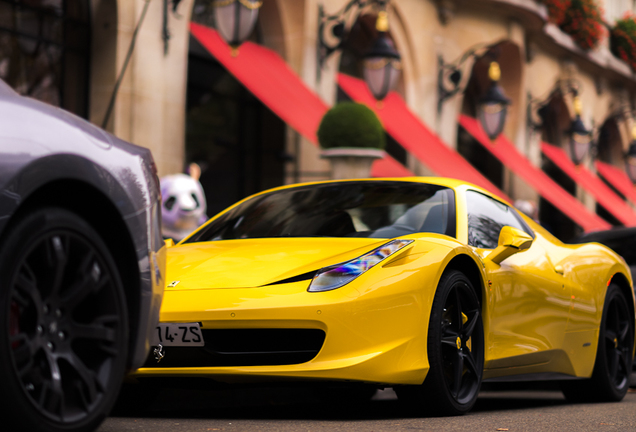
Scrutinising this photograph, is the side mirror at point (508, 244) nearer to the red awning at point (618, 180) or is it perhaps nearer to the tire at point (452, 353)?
the tire at point (452, 353)

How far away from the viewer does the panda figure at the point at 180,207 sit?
28.8 feet

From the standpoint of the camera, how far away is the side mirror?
5355 mm

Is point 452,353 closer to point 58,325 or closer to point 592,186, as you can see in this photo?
point 58,325

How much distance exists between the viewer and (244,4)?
10484mm

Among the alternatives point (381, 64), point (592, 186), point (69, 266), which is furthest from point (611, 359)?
point (592, 186)

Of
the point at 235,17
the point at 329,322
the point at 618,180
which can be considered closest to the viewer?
the point at 329,322

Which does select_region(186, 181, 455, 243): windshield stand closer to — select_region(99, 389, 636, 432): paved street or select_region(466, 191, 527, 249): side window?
select_region(466, 191, 527, 249): side window

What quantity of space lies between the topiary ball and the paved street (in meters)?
5.55

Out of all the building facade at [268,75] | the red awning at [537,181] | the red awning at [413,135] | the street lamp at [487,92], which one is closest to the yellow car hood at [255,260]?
the building facade at [268,75]

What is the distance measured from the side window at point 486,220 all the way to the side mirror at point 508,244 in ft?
0.36

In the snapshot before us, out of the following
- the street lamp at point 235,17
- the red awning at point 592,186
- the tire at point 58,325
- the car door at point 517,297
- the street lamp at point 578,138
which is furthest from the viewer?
the red awning at point 592,186

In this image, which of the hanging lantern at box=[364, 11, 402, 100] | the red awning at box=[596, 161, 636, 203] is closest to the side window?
the hanging lantern at box=[364, 11, 402, 100]

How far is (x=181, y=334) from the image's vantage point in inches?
176

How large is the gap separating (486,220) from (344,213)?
86 centimetres
